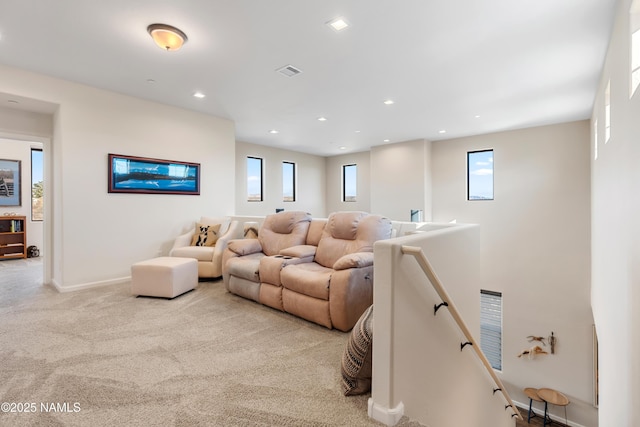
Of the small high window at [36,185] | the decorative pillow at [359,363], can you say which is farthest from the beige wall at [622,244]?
the small high window at [36,185]

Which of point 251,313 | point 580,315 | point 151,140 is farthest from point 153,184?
point 580,315

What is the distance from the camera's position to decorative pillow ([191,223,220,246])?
4.65 m

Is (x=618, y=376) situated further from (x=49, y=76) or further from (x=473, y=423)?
(x=49, y=76)

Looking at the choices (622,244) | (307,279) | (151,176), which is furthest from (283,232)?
(622,244)

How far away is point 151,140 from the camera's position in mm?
4559

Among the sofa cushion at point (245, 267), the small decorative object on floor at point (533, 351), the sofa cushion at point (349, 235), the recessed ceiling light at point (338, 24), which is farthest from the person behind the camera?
the small decorative object on floor at point (533, 351)

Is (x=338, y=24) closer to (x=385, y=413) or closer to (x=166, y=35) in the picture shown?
(x=166, y=35)

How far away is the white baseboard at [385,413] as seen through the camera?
1598 mm

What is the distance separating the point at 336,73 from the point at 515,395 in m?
7.18

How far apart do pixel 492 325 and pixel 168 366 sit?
6778 millimetres

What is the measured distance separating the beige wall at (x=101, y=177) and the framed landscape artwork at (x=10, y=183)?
151 inches

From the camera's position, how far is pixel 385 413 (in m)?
1.60

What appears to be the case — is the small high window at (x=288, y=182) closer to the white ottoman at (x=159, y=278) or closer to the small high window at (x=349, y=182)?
the small high window at (x=349, y=182)

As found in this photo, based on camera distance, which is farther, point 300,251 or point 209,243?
point 209,243
